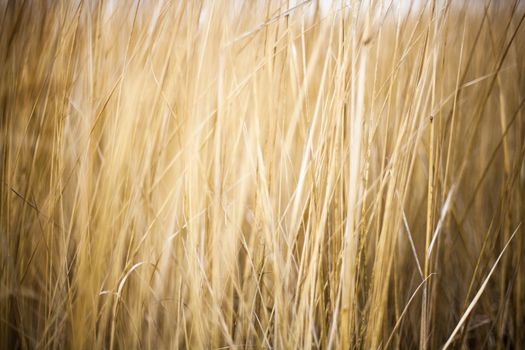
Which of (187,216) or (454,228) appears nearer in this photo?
(187,216)

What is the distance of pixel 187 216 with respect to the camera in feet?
2.07

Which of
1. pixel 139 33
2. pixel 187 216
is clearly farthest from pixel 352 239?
pixel 139 33

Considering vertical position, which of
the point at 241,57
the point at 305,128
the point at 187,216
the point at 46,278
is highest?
the point at 241,57

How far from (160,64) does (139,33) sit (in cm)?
7

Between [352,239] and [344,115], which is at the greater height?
[344,115]

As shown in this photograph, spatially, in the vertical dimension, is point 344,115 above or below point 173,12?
below

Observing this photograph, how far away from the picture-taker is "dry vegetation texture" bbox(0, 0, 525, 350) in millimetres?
593

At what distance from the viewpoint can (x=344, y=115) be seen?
0.58 meters

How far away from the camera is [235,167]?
0.66 metres

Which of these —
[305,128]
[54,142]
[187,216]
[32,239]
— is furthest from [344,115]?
[32,239]

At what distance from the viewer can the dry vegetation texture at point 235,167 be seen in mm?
593

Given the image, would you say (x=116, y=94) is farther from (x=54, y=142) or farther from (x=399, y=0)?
(x=399, y=0)

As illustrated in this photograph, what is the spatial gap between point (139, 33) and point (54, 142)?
0.26 metres

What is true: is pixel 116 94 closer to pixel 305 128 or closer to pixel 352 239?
pixel 305 128
